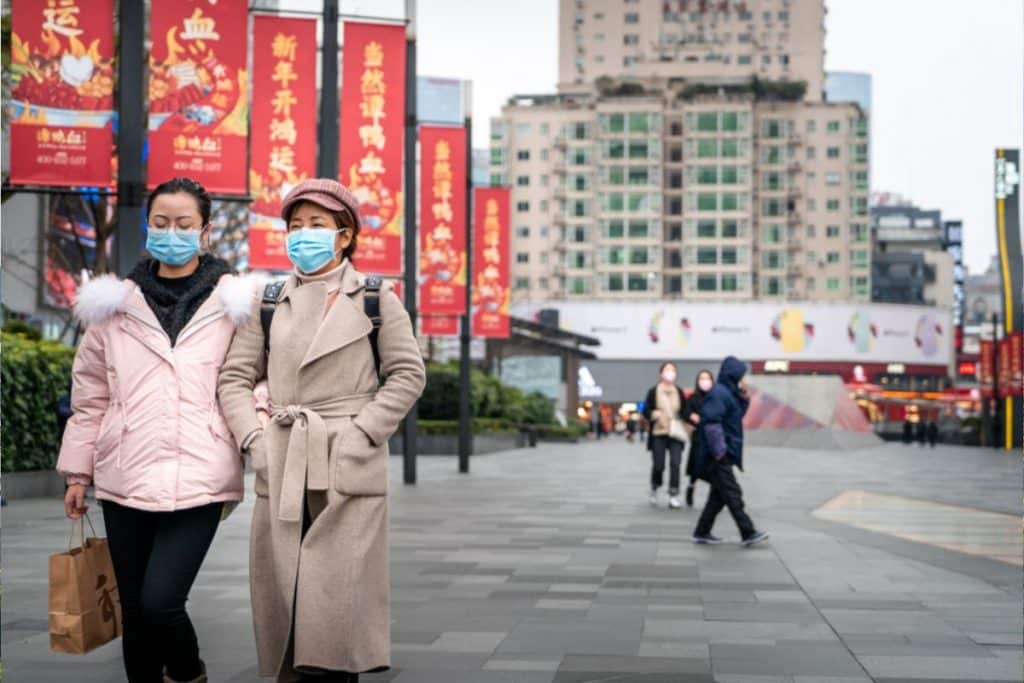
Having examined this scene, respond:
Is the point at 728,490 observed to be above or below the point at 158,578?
below

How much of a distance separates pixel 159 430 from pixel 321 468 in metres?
0.54

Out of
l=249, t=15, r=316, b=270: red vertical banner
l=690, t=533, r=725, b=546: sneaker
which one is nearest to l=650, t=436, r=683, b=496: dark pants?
l=690, t=533, r=725, b=546: sneaker

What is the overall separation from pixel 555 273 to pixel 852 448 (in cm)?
5882

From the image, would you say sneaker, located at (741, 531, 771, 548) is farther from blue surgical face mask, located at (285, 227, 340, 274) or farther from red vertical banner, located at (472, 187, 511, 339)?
red vertical banner, located at (472, 187, 511, 339)

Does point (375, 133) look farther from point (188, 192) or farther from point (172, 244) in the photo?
point (172, 244)

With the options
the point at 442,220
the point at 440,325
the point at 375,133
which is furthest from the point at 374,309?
the point at 440,325

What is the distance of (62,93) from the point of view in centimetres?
1014

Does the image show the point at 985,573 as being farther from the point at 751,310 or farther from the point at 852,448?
the point at 751,310

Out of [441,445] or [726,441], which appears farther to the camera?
[441,445]

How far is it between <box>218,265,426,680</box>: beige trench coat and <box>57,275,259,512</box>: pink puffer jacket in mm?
86

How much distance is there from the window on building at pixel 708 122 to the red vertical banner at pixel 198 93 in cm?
9684

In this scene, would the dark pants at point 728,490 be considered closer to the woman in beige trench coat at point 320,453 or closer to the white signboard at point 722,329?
the woman in beige trench coat at point 320,453

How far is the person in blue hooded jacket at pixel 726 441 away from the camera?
1217cm

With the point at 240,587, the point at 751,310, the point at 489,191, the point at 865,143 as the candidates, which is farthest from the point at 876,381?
the point at 240,587
